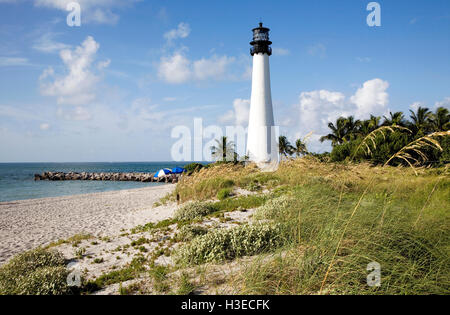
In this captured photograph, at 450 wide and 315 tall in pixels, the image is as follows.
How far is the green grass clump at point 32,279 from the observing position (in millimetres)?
4297

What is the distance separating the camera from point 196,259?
4961 mm

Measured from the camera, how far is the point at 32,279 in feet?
14.7

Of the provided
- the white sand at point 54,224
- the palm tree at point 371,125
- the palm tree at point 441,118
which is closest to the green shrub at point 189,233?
the white sand at point 54,224

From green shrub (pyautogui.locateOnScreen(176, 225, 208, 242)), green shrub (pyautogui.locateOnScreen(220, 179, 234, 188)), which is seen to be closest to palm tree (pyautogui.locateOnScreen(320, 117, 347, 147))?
green shrub (pyautogui.locateOnScreen(220, 179, 234, 188))

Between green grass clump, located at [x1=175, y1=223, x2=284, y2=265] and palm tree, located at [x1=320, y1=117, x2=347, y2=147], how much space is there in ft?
132

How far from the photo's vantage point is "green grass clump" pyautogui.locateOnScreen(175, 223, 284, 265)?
16.4 feet

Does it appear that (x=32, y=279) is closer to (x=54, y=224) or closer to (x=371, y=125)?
(x=54, y=224)

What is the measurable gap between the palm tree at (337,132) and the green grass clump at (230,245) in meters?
40.3

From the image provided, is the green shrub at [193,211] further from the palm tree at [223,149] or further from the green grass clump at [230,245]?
the palm tree at [223,149]

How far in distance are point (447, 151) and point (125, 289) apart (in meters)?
19.2

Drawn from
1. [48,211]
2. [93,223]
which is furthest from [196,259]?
[48,211]

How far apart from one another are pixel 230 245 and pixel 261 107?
22628 mm

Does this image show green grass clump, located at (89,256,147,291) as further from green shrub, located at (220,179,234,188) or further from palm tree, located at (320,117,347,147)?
palm tree, located at (320,117,347,147)
